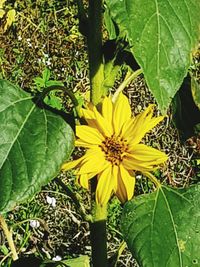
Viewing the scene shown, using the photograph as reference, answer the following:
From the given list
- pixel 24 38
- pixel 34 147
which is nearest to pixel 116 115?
pixel 34 147

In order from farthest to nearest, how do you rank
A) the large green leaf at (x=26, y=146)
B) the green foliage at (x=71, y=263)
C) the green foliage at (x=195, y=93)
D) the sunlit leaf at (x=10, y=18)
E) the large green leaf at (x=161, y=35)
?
the sunlit leaf at (x=10, y=18), the green foliage at (x=71, y=263), the green foliage at (x=195, y=93), the large green leaf at (x=26, y=146), the large green leaf at (x=161, y=35)

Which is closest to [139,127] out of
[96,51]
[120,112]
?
[120,112]

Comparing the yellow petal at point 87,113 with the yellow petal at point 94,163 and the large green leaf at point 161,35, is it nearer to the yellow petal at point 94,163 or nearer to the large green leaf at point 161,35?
the yellow petal at point 94,163

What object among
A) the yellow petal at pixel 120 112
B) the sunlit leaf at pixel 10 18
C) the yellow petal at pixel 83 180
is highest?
the sunlit leaf at pixel 10 18

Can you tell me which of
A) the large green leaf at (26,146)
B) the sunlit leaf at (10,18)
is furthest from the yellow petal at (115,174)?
the sunlit leaf at (10,18)

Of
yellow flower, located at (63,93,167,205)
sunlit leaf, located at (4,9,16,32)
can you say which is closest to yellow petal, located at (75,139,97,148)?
yellow flower, located at (63,93,167,205)

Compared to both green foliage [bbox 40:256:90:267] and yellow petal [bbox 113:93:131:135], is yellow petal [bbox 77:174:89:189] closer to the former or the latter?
yellow petal [bbox 113:93:131:135]
